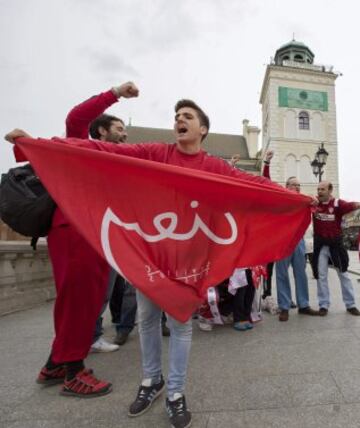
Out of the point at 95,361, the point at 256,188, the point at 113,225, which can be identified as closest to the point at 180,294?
the point at 113,225

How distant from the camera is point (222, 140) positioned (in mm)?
48750

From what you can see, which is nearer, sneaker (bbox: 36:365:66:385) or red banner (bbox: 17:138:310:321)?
red banner (bbox: 17:138:310:321)

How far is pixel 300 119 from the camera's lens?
37.2 meters

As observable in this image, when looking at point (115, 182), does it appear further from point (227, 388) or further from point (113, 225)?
point (227, 388)

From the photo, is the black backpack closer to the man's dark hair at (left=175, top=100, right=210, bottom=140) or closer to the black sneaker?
the man's dark hair at (left=175, top=100, right=210, bottom=140)

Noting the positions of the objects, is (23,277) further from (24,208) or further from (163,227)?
(163,227)

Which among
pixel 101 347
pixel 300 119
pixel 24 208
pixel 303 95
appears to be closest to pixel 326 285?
pixel 101 347

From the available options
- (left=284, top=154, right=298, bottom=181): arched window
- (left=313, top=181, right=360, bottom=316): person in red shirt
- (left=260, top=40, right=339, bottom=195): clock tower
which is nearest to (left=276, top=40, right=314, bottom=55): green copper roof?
(left=260, top=40, right=339, bottom=195): clock tower

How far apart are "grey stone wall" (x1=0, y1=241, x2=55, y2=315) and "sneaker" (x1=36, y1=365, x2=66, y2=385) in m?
2.92

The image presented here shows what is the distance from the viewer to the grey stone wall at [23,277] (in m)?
4.94

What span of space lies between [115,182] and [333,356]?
233 cm

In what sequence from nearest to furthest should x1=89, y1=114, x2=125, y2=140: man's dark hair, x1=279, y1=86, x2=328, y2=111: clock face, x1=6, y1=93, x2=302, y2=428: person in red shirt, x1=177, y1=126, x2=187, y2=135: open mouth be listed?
x1=6, y1=93, x2=302, y2=428: person in red shirt → x1=177, y1=126, x2=187, y2=135: open mouth → x1=89, y1=114, x2=125, y2=140: man's dark hair → x1=279, y1=86, x2=328, y2=111: clock face

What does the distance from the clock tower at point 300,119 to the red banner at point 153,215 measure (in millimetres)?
34583

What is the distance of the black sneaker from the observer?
1.90 m
